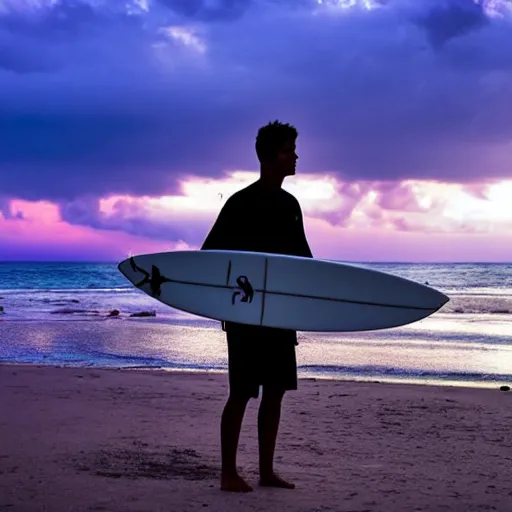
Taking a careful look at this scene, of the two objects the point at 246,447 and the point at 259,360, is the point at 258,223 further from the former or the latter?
the point at 246,447

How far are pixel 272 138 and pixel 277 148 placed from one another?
0.06 meters

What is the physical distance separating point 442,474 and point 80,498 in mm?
1741

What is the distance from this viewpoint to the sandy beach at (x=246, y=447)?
127 inches

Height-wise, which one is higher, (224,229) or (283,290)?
(224,229)

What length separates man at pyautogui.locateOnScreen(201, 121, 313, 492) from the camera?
326cm

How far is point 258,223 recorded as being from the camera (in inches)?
133

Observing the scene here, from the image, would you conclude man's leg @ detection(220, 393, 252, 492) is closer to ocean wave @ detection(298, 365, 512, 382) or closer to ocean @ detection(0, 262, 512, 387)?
ocean @ detection(0, 262, 512, 387)

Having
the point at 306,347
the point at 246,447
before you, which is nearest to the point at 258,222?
the point at 246,447

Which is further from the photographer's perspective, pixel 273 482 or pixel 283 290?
pixel 283 290

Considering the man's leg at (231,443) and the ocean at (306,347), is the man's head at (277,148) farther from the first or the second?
the ocean at (306,347)

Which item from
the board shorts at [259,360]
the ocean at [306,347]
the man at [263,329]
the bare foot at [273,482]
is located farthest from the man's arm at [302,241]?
the ocean at [306,347]

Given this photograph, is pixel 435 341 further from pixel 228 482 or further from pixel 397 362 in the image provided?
pixel 228 482

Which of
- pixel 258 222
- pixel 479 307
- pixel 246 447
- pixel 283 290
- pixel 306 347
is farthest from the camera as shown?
pixel 479 307

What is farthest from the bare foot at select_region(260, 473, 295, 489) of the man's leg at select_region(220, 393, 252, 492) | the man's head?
the man's head
